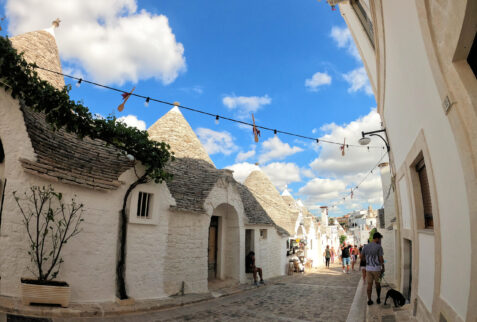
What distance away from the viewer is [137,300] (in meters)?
7.77

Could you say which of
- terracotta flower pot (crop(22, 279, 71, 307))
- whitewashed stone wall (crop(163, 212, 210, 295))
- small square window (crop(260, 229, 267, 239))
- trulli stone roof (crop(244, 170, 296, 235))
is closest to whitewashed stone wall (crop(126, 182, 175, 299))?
whitewashed stone wall (crop(163, 212, 210, 295))

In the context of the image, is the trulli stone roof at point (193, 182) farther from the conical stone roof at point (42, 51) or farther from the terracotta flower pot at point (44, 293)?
the conical stone roof at point (42, 51)

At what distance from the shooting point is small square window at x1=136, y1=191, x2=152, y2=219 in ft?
27.5

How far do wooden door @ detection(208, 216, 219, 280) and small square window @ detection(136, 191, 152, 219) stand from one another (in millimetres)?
4212

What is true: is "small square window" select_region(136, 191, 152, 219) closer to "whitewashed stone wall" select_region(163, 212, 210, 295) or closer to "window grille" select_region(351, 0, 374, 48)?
"whitewashed stone wall" select_region(163, 212, 210, 295)

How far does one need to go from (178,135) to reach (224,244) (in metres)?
5.40

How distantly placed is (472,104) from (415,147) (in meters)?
2.35

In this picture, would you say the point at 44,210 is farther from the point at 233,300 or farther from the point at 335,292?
the point at 335,292

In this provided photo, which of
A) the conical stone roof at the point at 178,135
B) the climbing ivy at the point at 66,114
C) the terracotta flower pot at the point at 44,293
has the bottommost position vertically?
the terracotta flower pot at the point at 44,293

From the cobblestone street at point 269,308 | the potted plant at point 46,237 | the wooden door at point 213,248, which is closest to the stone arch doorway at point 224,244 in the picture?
the wooden door at point 213,248

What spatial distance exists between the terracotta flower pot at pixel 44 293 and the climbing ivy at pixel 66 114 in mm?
3441

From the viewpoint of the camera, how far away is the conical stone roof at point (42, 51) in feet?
32.3

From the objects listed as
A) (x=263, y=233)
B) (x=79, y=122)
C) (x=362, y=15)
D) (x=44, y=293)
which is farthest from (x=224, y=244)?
(x=362, y=15)

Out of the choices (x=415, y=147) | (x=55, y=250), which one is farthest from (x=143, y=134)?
(x=415, y=147)
